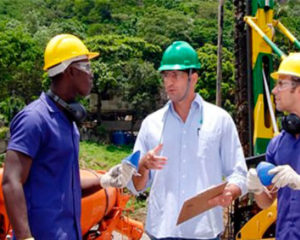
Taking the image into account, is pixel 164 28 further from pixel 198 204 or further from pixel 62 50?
pixel 198 204

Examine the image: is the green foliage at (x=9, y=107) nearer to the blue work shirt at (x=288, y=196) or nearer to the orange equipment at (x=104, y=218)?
the orange equipment at (x=104, y=218)

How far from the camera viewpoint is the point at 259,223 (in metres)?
5.98

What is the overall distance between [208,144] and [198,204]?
1.23 feet

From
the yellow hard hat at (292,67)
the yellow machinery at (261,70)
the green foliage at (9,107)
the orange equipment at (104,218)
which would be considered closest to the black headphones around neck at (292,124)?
the yellow hard hat at (292,67)

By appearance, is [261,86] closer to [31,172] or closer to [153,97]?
[31,172]

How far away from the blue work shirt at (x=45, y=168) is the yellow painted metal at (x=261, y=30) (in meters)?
4.04

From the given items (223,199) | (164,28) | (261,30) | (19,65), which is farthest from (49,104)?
(164,28)

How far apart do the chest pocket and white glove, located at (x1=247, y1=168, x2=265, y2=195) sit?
26 centimetres

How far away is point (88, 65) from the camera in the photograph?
348 centimetres

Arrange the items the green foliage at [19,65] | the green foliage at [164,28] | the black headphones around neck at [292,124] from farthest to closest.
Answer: the green foliage at [164,28], the green foliage at [19,65], the black headphones around neck at [292,124]

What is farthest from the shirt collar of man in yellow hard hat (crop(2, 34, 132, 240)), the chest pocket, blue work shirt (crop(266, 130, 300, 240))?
blue work shirt (crop(266, 130, 300, 240))

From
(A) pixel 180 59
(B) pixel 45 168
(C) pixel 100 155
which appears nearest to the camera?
(B) pixel 45 168

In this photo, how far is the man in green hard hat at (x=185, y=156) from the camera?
11.4 feet

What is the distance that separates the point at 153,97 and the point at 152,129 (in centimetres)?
3233
